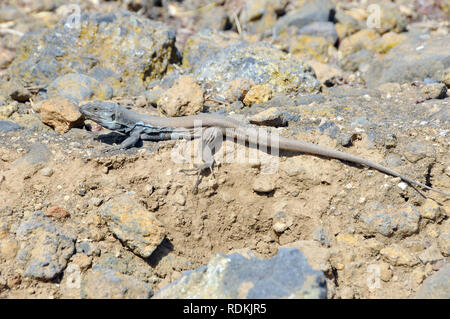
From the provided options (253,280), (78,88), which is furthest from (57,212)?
(78,88)

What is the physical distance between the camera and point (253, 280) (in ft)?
11.2

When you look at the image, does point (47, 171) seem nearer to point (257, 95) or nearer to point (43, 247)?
point (43, 247)

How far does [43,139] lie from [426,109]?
5017 mm

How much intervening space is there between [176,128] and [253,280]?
246 centimetres

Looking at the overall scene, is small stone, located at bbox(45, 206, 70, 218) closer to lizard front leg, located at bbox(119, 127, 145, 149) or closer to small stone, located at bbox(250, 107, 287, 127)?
lizard front leg, located at bbox(119, 127, 145, 149)

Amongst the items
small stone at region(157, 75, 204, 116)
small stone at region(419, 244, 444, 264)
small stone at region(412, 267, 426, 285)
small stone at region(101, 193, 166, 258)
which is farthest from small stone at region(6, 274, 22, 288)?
small stone at region(419, 244, 444, 264)

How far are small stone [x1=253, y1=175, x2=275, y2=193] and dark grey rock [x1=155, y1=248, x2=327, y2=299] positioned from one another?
128 cm

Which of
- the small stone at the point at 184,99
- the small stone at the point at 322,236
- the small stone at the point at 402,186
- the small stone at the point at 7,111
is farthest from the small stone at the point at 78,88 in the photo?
the small stone at the point at 402,186

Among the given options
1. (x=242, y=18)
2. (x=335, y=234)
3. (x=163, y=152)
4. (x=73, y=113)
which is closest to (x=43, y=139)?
(x=73, y=113)

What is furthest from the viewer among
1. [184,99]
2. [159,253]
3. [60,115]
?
[184,99]

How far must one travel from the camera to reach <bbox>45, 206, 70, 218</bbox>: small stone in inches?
168

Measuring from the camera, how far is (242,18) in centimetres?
1022
